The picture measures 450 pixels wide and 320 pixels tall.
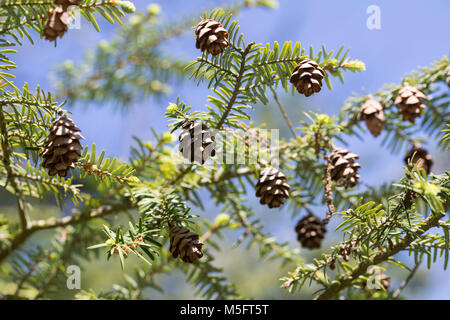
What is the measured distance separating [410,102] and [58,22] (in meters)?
0.77

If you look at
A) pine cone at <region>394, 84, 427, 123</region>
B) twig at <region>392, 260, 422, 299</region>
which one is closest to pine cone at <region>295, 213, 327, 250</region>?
twig at <region>392, 260, 422, 299</region>

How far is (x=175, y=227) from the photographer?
2.46 ft

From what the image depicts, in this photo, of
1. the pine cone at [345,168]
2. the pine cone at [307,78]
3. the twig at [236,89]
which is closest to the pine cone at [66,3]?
the twig at [236,89]

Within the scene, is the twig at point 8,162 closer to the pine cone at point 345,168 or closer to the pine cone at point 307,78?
the pine cone at point 307,78

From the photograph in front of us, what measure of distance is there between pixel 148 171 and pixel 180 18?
2.85ft

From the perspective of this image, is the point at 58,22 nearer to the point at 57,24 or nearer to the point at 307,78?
the point at 57,24

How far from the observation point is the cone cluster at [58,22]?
25.2 inches

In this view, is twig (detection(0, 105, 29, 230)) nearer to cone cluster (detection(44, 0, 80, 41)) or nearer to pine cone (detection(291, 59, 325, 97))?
cone cluster (detection(44, 0, 80, 41))

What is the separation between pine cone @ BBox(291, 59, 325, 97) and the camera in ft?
2.41

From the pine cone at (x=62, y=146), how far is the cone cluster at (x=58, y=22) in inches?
5.8

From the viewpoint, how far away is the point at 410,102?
957 mm

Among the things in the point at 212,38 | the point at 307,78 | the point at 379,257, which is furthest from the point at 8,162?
the point at 379,257
